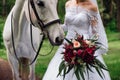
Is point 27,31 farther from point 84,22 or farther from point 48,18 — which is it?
point 84,22

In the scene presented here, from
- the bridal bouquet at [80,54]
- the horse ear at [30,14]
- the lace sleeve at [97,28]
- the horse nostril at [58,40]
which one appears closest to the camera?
the horse nostril at [58,40]

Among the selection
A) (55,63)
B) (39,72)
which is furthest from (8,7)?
(55,63)

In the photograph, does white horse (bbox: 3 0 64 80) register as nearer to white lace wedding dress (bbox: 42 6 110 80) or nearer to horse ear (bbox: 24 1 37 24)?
horse ear (bbox: 24 1 37 24)

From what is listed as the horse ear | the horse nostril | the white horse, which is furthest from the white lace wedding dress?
the horse nostril

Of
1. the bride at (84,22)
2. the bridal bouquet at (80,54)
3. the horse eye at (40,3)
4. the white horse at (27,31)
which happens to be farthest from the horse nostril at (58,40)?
the bride at (84,22)

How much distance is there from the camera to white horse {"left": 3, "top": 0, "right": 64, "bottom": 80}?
4.79 meters

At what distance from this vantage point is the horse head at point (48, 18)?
4.71 metres

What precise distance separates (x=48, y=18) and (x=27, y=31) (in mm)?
980

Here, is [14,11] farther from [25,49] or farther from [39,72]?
[39,72]

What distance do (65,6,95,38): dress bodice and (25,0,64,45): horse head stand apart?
2.06 metres

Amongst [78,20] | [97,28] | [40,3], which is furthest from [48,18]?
[97,28]

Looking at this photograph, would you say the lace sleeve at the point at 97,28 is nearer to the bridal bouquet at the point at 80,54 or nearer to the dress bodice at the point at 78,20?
the dress bodice at the point at 78,20

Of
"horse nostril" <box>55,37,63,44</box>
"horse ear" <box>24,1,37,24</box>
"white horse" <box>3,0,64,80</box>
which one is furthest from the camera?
"horse ear" <box>24,1,37,24</box>

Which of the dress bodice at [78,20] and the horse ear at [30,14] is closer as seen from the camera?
the horse ear at [30,14]
